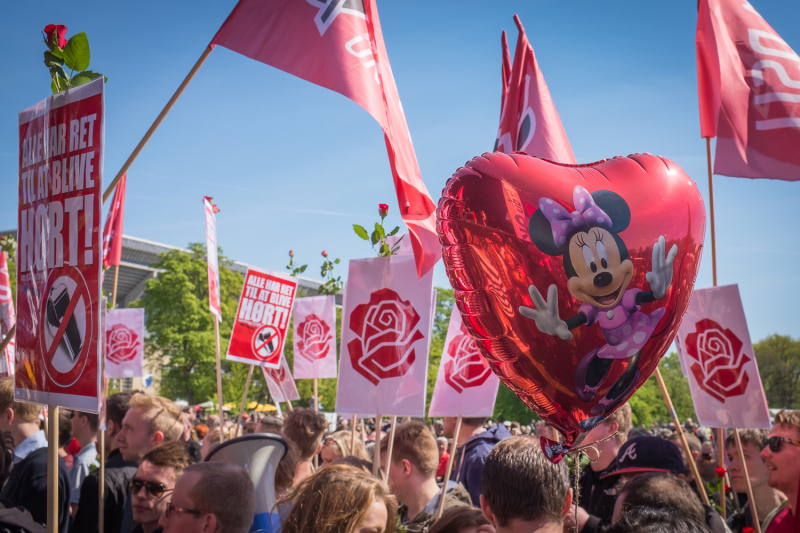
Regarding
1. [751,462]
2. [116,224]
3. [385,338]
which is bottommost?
[751,462]

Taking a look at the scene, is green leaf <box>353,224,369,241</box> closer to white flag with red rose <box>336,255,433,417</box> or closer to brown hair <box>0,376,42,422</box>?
white flag with red rose <box>336,255,433,417</box>

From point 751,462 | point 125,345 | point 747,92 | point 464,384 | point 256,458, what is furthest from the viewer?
point 125,345

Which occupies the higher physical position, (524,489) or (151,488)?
(524,489)

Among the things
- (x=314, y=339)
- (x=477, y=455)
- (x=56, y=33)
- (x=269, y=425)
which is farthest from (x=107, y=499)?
(x=314, y=339)

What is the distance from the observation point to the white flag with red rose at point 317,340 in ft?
31.5

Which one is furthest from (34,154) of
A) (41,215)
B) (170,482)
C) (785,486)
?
(785,486)

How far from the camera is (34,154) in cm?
318

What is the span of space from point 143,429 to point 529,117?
3810 mm

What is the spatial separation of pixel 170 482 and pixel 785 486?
3.70 m

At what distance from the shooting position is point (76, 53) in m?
3.21

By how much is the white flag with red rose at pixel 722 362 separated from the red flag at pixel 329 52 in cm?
274

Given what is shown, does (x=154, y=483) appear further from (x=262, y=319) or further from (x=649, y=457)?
(x=262, y=319)

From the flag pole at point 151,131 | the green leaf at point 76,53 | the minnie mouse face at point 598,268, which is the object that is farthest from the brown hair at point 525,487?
the green leaf at point 76,53

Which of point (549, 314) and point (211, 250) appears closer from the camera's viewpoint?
point (549, 314)
